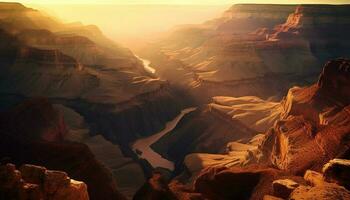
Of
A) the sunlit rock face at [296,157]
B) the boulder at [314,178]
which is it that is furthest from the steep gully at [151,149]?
the boulder at [314,178]

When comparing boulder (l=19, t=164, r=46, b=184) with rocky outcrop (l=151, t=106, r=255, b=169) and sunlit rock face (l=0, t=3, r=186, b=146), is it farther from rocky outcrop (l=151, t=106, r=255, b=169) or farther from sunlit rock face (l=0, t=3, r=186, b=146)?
sunlit rock face (l=0, t=3, r=186, b=146)

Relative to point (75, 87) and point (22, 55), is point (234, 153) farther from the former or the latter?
point (22, 55)

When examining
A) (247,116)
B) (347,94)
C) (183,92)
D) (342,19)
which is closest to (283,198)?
(347,94)

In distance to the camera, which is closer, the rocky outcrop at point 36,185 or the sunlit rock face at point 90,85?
the rocky outcrop at point 36,185

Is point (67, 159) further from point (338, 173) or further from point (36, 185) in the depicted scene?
point (338, 173)

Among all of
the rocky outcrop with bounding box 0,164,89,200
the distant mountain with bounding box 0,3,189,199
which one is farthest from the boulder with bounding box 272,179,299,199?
the distant mountain with bounding box 0,3,189,199

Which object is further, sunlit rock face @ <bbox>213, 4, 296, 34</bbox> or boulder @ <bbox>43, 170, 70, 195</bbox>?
sunlit rock face @ <bbox>213, 4, 296, 34</bbox>

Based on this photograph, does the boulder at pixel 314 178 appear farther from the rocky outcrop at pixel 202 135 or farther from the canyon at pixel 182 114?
the rocky outcrop at pixel 202 135
